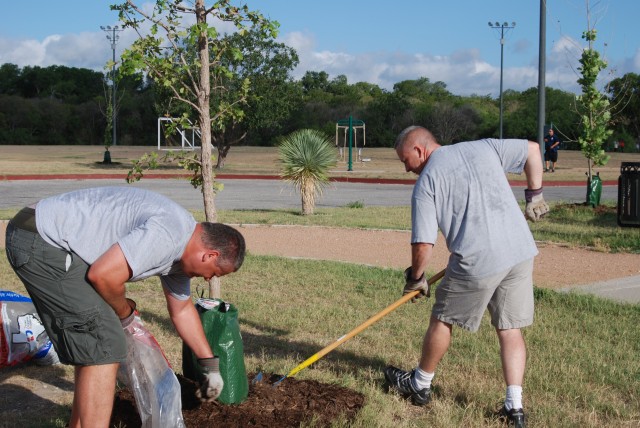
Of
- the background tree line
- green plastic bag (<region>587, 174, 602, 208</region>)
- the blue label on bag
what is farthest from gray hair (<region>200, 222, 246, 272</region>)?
the background tree line

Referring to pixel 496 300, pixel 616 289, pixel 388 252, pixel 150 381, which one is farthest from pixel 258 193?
pixel 150 381

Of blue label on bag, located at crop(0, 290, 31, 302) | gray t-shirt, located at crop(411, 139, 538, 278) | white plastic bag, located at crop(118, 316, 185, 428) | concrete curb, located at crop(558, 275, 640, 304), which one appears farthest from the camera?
concrete curb, located at crop(558, 275, 640, 304)

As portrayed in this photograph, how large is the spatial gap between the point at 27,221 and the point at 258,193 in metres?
18.1

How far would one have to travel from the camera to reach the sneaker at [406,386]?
475 centimetres

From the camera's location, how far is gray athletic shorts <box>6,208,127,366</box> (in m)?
3.47

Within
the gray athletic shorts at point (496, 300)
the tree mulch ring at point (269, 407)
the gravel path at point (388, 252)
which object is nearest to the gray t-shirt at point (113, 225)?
the tree mulch ring at point (269, 407)

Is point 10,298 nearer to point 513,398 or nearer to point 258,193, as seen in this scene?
point 513,398

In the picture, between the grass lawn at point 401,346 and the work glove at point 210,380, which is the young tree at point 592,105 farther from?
the work glove at point 210,380

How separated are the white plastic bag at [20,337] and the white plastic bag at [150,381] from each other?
1617mm

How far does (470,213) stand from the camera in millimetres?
4324

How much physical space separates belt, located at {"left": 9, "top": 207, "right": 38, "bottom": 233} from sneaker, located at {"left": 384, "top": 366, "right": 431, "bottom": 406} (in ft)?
7.82

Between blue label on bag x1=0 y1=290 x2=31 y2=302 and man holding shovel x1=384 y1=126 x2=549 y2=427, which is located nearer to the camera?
man holding shovel x1=384 y1=126 x2=549 y2=427

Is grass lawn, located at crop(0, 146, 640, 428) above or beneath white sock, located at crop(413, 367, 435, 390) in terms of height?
beneath

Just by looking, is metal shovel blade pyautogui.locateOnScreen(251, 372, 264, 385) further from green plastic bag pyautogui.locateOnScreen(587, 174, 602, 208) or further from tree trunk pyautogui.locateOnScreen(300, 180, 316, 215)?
green plastic bag pyautogui.locateOnScreen(587, 174, 602, 208)
